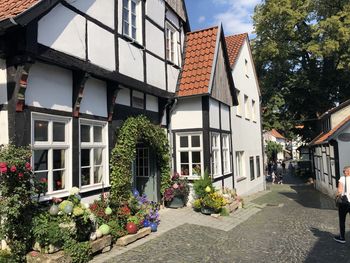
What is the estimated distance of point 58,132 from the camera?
761cm

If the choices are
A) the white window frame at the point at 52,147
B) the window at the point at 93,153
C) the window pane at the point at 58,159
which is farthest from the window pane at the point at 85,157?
the window pane at the point at 58,159

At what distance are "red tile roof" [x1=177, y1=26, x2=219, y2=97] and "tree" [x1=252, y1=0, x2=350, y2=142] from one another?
13.0 meters

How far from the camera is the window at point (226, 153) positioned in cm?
1489

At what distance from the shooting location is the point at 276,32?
2702 cm

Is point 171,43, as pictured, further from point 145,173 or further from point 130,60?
point 145,173

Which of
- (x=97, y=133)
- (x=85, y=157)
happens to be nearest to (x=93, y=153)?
(x=85, y=157)

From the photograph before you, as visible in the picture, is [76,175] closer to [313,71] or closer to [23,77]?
[23,77]

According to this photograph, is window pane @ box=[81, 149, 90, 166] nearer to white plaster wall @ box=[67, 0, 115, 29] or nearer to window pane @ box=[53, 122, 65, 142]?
window pane @ box=[53, 122, 65, 142]

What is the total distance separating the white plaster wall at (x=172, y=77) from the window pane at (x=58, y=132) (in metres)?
5.64

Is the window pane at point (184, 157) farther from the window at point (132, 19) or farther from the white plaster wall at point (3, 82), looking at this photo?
the white plaster wall at point (3, 82)

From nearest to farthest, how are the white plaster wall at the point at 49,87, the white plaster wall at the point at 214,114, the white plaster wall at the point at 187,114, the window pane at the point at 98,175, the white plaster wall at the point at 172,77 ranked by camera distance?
1. the white plaster wall at the point at 49,87
2. the window pane at the point at 98,175
3. the white plaster wall at the point at 172,77
4. the white plaster wall at the point at 187,114
5. the white plaster wall at the point at 214,114

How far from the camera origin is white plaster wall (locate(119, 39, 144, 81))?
968 cm

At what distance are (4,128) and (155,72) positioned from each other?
19.9 feet

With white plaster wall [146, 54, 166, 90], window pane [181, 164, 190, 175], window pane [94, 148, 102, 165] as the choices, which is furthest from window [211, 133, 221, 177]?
window pane [94, 148, 102, 165]
